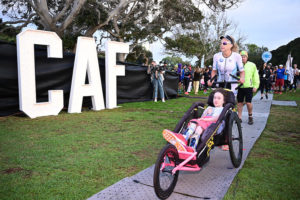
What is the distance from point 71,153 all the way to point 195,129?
214cm

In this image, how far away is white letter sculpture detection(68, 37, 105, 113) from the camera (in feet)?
26.5

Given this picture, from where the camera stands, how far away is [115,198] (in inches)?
112

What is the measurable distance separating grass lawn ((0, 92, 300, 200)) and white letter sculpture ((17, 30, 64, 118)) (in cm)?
42

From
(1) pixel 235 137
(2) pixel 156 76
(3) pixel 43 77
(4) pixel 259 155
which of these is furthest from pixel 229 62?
(2) pixel 156 76

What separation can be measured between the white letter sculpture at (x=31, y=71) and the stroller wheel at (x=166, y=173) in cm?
525

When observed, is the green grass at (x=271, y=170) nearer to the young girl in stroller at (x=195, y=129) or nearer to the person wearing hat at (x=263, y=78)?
the young girl in stroller at (x=195, y=129)

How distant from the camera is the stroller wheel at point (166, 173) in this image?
2.68m

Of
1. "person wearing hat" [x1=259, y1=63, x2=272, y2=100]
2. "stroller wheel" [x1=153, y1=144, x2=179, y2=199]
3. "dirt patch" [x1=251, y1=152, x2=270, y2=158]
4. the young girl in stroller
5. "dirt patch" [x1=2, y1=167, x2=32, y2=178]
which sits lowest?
"dirt patch" [x1=251, y1=152, x2=270, y2=158]

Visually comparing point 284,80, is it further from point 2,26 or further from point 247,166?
point 2,26

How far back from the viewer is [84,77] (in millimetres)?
8297

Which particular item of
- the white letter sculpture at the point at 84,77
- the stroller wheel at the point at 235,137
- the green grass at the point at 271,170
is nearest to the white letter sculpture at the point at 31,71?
the white letter sculpture at the point at 84,77

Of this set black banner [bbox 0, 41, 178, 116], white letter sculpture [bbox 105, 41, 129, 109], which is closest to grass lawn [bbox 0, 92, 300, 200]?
black banner [bbox 0, 41, 178, 116]

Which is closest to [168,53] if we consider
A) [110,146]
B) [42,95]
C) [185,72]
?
[185,72]

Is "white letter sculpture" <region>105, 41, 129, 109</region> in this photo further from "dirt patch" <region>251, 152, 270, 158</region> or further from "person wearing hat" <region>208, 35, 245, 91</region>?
"dirt patch" <region>251, 152, 270, 158</region>
